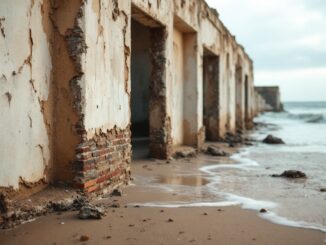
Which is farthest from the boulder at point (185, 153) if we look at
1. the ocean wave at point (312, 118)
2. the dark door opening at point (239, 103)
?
the ocean wave at point (312, 118)

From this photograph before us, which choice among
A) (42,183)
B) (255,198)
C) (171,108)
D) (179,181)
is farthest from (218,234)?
(171,108)

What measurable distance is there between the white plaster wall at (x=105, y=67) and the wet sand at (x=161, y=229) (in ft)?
2.91

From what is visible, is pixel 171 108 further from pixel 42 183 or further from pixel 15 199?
pixel 15 199

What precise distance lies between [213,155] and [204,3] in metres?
3.49

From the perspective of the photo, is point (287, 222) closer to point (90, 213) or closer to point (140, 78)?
point (90, 213)

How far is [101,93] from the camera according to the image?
4051mm

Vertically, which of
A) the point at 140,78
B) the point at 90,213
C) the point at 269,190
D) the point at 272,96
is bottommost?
the point at 269,190

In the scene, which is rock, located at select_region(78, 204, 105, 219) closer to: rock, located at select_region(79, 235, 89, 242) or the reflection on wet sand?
rock, located at select_region(79, 235, 89, 242)

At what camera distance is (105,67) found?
4.15 meters

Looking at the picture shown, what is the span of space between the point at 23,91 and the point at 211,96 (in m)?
8.29

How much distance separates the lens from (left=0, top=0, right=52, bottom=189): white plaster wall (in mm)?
3025

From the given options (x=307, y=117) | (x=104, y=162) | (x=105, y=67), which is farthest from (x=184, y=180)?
(x=307, y=117)

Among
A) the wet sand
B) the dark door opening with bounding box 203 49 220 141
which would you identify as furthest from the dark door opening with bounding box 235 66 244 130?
the wet sand

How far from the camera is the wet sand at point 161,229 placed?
2699mm
